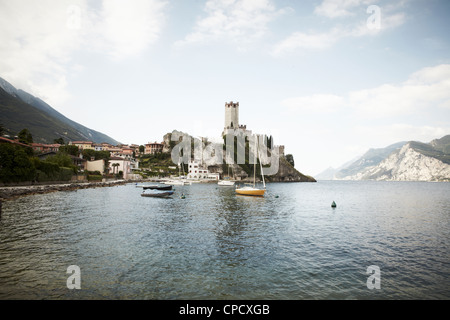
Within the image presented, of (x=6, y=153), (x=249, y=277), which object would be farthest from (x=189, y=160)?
(x=249, y=277)

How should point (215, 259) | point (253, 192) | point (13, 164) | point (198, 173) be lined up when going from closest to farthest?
Result: point (215, 259) → point (13, 164) → point (253, 192) → point (198, 173)

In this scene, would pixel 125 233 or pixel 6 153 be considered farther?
pixel 6 153

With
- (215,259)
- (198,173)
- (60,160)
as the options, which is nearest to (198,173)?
(198,173)

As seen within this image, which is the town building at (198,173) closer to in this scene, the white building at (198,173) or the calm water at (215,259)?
the white building at (198,173)

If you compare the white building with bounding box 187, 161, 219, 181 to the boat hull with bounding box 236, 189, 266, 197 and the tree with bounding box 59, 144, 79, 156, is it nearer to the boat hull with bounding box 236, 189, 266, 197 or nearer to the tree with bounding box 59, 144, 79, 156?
the tree with bounding box 59, 144, 79, 156

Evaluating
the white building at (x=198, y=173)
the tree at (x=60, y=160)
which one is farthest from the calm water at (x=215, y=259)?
the white building at (x=198, y=173)

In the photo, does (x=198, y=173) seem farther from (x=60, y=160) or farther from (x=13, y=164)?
(x=13, y=164)

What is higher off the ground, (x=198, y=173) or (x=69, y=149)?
(x=69, y=149)

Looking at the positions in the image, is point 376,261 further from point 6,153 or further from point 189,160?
point 189,160

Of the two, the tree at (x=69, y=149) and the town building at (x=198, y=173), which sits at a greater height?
the tree at (x=69, y=149)

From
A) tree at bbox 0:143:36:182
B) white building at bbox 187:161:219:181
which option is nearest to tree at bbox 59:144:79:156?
tree at bbox 0:143:36:182
